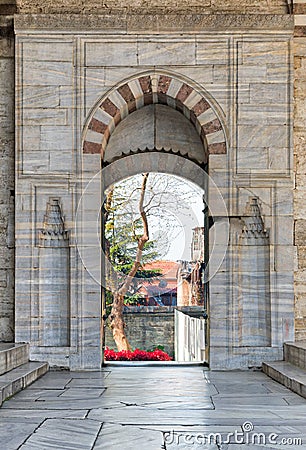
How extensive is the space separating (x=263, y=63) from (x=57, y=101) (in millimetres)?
2077

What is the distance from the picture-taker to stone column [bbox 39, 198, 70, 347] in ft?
25.4

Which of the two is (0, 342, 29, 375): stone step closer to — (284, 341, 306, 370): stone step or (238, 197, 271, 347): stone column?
(238, 197, 271, 347): stone column

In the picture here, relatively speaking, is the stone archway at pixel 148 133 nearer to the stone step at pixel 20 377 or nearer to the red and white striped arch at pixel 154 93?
the red and white striped arch at pixel 154 93

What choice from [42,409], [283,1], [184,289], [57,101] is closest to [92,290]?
[57,101]

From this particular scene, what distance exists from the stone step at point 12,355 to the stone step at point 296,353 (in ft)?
8.09

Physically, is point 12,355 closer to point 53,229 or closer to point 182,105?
point 53,229

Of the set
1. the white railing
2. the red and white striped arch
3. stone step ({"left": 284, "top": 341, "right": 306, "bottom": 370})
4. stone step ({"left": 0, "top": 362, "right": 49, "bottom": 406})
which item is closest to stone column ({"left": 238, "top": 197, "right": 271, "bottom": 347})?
stone step ({"left": 284, "top": 341, "right": 306, "bottom": 370})

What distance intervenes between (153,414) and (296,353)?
8.02ft

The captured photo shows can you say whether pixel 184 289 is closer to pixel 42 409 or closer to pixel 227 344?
pixel 227 344

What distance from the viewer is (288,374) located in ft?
20.6

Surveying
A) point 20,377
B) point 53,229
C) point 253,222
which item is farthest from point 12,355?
point 253,222

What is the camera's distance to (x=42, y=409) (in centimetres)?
507

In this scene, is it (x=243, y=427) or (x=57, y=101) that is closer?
(x=243, y=427)

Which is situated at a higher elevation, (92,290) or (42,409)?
(92,290)
